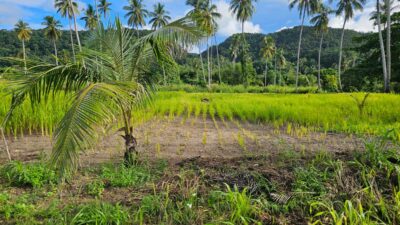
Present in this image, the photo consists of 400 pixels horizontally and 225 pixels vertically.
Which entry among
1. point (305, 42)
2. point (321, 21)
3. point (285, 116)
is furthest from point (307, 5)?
point (305, 42)

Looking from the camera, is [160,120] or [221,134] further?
[160,120]

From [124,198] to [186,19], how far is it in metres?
2.53

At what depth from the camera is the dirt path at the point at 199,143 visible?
5.20 meters

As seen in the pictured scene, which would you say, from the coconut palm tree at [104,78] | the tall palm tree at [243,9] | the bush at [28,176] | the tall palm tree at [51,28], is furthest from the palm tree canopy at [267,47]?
the bush at [28,176]

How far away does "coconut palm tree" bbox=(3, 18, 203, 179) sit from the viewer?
2760 mm

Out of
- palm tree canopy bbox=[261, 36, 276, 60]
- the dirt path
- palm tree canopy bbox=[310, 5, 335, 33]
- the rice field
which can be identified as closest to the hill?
palm tree canopy bbox=[261, 36, 276, 60]

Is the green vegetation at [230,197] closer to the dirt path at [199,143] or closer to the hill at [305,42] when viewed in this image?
the dirt path at [199,143]

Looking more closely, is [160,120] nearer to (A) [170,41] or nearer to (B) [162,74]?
(B) [162,74]

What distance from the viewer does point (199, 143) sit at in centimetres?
624

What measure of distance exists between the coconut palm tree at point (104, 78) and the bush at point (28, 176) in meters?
0.70

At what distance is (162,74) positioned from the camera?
4.77 m

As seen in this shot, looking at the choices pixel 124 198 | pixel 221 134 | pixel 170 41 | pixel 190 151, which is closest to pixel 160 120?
pixel 221 134

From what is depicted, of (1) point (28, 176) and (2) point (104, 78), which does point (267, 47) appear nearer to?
(2) point (104, 78)

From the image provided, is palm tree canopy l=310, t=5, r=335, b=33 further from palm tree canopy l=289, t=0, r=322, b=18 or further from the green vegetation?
the green vegetation
